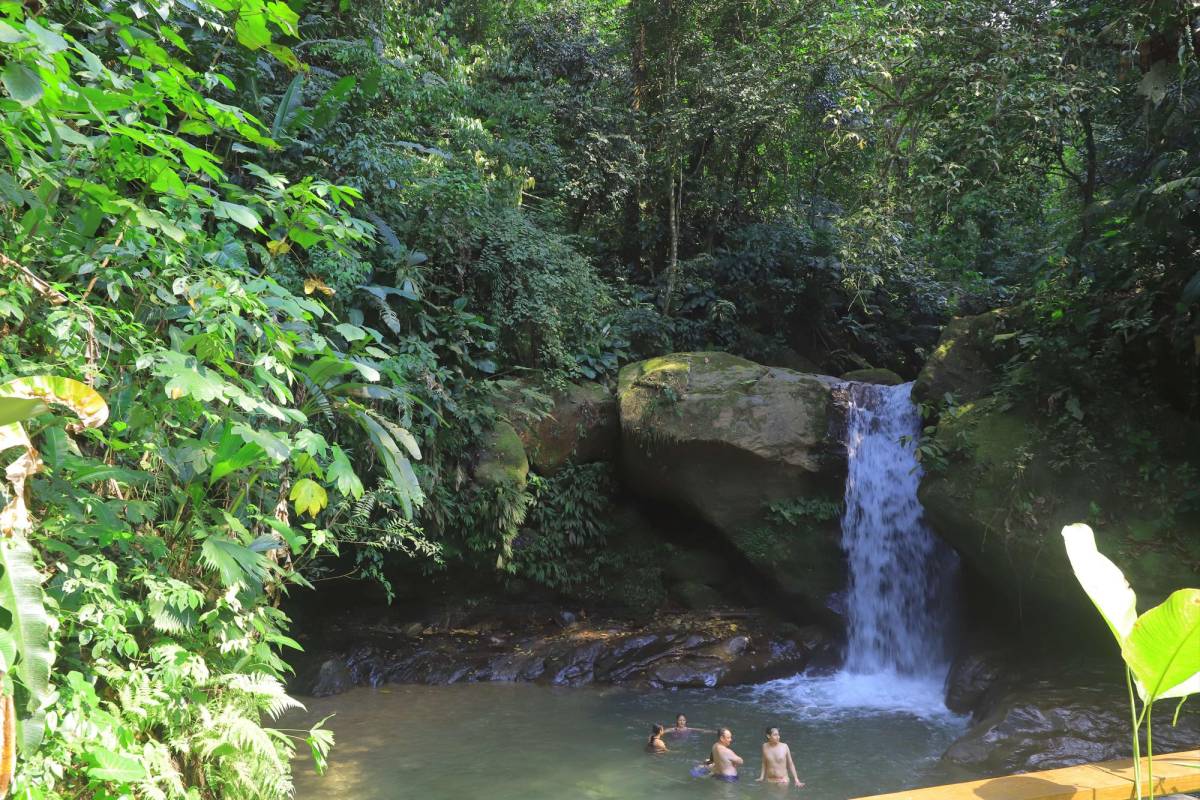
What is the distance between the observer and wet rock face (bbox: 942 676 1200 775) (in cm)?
606

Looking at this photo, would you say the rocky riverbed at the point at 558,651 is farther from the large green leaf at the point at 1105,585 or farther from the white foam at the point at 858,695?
the large green leaf at the point at 1105,585

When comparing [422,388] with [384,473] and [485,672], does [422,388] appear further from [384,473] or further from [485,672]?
[485,672]

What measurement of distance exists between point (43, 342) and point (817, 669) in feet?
26.5

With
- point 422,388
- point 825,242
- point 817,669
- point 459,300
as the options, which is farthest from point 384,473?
point 825,242

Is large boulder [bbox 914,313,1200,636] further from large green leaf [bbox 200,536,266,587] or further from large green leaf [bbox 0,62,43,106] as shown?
large green leaf [bbox 0,62,43,106]

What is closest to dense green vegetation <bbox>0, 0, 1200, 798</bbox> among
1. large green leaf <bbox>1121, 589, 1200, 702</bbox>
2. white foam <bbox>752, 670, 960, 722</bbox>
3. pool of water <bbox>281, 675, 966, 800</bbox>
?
pool of water <bbox>281, 675, 966, 800</bbox>

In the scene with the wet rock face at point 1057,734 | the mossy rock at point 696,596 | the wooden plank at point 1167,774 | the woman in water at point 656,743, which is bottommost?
the woman in water at point 656,743

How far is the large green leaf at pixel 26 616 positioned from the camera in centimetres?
250

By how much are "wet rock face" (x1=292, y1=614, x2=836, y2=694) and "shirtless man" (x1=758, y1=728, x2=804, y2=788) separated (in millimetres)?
2401

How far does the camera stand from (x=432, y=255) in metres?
9.56

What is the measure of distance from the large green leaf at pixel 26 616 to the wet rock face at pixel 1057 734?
20.1 feet

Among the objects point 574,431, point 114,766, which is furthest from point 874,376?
point 114,766

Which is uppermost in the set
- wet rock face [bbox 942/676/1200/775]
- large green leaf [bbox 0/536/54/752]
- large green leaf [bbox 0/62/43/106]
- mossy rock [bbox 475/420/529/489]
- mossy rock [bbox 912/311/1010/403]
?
large green leaf [bbox 0/62/43/106]

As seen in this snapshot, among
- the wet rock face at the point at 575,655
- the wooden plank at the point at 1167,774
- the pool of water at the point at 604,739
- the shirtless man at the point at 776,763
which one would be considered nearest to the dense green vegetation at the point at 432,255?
the wet rock face at the point at 575,655
